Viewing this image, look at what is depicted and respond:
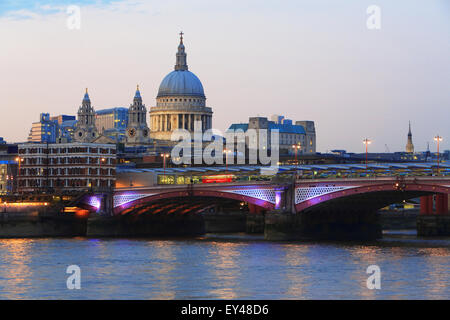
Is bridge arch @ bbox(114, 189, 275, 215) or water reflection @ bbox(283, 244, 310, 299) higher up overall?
bridge arch @ bbox(114, 189, 275, 215)

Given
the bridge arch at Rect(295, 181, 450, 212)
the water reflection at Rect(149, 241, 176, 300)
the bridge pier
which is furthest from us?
the bridge pier

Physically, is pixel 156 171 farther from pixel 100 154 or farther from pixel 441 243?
pixel 441 243

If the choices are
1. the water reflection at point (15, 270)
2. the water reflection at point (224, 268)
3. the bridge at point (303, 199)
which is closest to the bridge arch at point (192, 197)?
the bridge at point (303, 199)

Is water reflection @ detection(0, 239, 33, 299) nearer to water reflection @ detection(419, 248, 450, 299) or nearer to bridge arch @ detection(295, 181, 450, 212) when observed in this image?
water reflection @ detection(419, 248, 450, 299)

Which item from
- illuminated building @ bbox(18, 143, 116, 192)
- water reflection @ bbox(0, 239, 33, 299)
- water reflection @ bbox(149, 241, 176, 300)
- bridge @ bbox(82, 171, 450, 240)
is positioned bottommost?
water reflection @ bbox(149, 241, 176, 300)

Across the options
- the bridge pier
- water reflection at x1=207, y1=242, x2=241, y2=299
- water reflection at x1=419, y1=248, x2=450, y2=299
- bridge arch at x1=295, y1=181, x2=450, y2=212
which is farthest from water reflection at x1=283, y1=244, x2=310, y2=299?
the bridge pier

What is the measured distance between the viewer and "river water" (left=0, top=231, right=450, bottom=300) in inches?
2061

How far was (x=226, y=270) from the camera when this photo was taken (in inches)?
2486

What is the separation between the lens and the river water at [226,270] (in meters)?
52.3

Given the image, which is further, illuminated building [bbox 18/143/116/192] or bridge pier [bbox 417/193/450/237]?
illuminated building [bbox 18/143/116/192]

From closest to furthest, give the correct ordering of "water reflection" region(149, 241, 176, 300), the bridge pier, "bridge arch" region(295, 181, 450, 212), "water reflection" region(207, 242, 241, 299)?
1. "water reflection" region(149, 241, 176, 300)
2. "water reflection" region(207, 242, 241, 299)
3. "bridge arch" region(295, 181, 450, 212)
4. the bridge pier

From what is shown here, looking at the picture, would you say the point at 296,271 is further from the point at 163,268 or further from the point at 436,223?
the point at 436,223

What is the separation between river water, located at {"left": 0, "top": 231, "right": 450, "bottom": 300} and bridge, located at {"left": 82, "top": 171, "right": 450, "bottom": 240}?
423 centimetres
